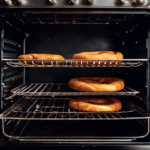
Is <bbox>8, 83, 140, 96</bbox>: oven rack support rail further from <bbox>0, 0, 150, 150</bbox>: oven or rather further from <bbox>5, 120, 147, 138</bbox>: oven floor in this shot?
<bbox>5, 120, 147, 138</bbox>: oven floor

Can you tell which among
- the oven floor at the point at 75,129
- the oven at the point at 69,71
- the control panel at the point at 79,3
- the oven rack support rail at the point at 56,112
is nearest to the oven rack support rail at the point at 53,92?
the oven at the point at 69,71

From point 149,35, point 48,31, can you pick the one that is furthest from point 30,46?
point 149,35

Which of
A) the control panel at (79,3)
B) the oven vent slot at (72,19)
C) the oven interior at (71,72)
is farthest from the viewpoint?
the oven vent slot at (72,19)

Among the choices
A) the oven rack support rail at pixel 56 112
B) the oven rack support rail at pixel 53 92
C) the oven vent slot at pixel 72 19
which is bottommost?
the oven rack support rail at pixel 56 112

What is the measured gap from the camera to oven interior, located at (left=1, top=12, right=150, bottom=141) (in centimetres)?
102

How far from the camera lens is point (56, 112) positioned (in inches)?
40.9

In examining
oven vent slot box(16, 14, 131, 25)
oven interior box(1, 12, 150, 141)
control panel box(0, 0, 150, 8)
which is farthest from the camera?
oven vent slot box(16, 14, 131, 25)

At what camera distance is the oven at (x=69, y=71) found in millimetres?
928

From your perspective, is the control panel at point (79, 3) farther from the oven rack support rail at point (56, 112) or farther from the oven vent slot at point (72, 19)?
the oven rack support rail at point (56, 112)

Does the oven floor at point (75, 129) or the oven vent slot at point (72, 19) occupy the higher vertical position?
the oven vent slot at point (72, 19)

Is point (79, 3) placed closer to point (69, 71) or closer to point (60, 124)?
point (69, 71)

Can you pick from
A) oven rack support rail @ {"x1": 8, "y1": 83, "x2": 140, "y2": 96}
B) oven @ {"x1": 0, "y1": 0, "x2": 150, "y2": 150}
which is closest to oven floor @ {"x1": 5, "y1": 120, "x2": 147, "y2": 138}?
oven @ {"x1": 0, "y1": 0, "x2": 150, "y2": 150}

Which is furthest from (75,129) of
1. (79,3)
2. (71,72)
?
(79,3)

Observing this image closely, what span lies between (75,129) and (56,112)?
235 millimetres
